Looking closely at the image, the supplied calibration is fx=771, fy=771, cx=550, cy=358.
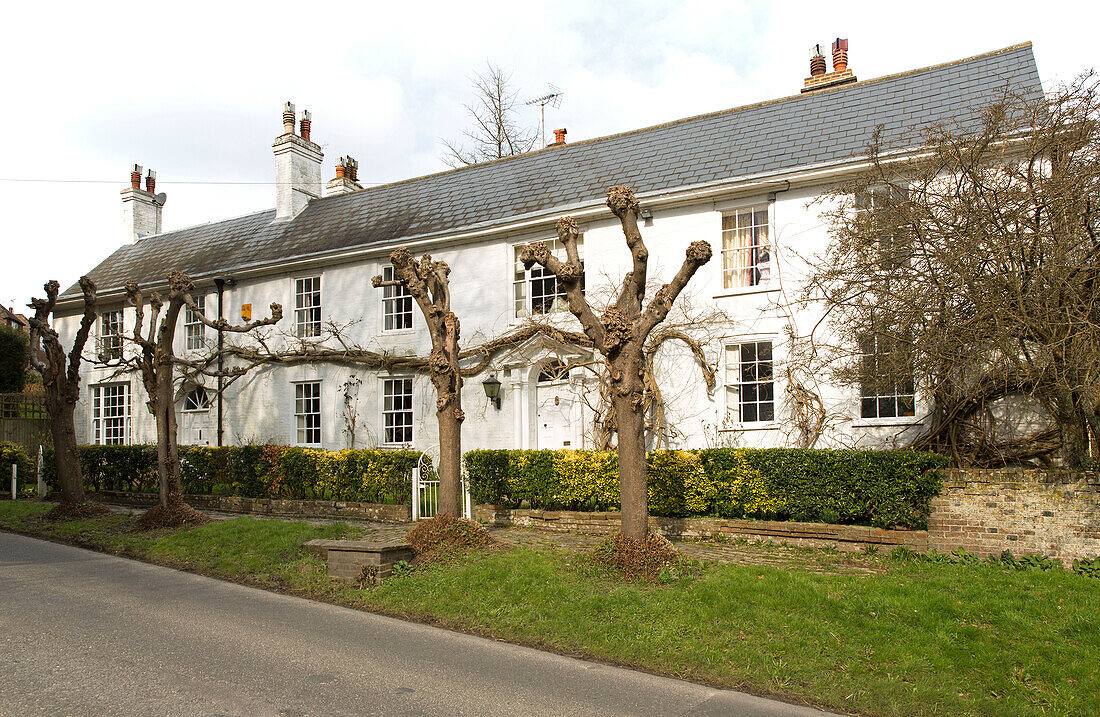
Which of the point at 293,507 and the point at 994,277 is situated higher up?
the point at 994,277

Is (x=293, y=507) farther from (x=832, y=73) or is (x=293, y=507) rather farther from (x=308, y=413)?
(x=832, y=73)

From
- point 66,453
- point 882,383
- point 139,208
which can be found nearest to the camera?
point 882,383

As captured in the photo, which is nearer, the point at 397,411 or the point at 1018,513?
the point at 1018,513

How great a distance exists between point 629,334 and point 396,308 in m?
11.2

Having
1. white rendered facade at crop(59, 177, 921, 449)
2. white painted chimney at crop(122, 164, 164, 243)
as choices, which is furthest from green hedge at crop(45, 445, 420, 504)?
white painted chimney at crop(122, 164, 164, 243)

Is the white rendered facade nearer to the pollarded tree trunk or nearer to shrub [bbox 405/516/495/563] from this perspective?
the pollarded tree trunk

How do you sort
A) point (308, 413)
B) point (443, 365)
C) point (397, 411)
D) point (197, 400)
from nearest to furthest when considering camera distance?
1. point (443, 365)
2. point (397, 411)
3. point (308, 413)
4. point (197, 400)

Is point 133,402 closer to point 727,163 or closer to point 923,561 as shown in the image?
point 727,163

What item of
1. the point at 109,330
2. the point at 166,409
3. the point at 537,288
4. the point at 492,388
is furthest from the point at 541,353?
the point at 109,330

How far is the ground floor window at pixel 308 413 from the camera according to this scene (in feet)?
65.7

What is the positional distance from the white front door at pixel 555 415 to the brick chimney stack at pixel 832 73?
8918mm

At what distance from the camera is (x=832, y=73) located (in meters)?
18.0

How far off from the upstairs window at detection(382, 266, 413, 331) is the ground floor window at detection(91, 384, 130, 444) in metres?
10.5

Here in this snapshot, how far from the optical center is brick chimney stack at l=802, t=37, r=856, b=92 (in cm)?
1769
